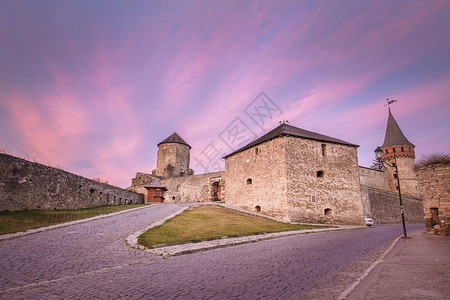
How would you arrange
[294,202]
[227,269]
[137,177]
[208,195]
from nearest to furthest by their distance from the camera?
[227,269]
[294,202]
[208,195]
[137,177]

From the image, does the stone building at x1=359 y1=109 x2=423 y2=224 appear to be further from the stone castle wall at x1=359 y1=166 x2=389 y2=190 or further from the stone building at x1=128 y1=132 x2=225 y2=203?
the stone building at x1=128 y1=132 x2=225 y2=203

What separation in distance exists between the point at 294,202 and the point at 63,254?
56.2 feet

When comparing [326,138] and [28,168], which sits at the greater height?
[326,138]

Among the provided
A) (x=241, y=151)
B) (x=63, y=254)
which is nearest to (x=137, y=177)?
(x=241, y=151)

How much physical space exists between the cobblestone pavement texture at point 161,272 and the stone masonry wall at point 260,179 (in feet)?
42.4

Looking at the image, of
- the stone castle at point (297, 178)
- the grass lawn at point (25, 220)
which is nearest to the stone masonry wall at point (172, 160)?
the stone castle at point (297, 178)

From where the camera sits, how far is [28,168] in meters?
14.3

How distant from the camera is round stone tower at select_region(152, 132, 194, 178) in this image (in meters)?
49.6

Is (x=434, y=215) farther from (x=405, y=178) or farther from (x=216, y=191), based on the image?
(x=405, y=178)

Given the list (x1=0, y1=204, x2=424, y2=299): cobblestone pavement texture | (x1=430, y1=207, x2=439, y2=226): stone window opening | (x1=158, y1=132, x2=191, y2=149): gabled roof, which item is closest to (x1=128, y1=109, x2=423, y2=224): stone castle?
(x1=430, y1=207, x2=439, y2=226): stone window opening

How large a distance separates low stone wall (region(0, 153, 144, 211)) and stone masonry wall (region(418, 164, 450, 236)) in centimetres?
2079

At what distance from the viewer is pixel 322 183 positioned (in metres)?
21.8

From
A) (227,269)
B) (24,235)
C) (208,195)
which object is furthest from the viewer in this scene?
(208,195)

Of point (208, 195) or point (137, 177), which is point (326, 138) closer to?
point (208, 195)
